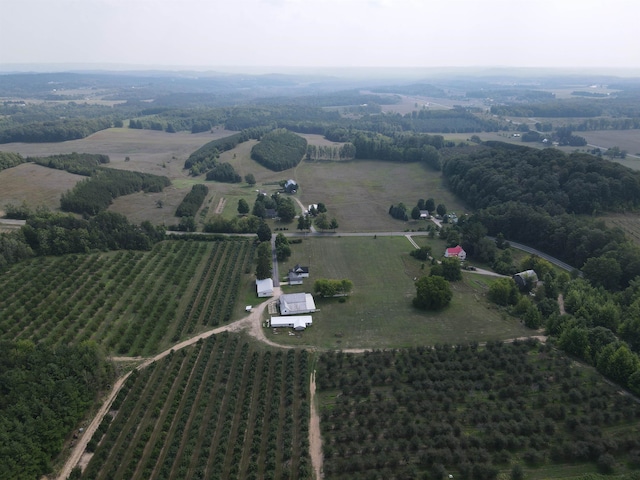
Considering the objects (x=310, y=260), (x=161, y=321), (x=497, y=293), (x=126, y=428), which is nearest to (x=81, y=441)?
(x=126, y=428)

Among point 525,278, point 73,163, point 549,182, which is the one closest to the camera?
point 525,278

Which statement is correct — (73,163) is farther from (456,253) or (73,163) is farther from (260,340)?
(456,253)

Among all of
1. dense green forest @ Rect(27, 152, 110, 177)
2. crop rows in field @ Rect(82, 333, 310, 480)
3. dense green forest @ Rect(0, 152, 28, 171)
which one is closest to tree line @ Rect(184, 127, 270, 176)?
dense green forest @ Rect(27, 152, 110, 177)

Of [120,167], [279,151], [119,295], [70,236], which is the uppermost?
[70,236]

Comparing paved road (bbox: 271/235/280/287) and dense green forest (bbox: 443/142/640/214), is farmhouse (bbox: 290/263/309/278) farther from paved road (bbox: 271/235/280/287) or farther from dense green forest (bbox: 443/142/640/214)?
dense green forest (bbox: 443/142/640/214)

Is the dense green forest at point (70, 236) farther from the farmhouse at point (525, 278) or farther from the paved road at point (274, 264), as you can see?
the farmhouse at point (525, 278)

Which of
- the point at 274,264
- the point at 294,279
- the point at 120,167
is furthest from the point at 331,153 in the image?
the point at 294,279

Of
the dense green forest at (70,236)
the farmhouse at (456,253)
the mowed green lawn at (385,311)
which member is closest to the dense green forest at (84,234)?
the dense green forest at (70,236)
